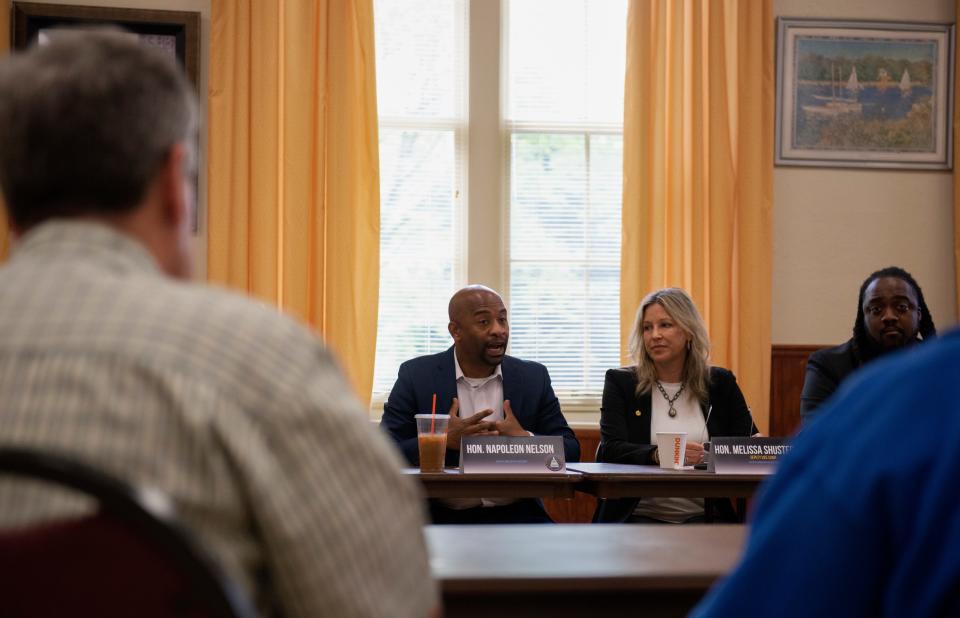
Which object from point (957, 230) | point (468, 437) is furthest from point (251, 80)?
point (957, 230)

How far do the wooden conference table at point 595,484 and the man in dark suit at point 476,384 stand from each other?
0.49 m

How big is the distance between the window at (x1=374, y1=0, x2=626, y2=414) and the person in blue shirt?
15.7 ft

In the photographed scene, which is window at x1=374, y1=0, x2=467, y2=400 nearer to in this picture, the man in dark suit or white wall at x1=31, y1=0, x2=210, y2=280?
white wall at x1=31, y1=0, x2=210, y2=280

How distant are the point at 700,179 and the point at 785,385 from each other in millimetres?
1196

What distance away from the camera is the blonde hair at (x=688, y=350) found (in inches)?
158

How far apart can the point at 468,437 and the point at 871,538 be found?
2691 mm

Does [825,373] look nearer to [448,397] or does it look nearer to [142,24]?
[448,397]

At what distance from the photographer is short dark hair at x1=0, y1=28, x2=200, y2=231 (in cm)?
95

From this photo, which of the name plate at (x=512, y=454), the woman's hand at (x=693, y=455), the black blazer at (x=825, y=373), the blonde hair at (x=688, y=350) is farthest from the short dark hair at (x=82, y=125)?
the black blazer at (x=825, y=373)

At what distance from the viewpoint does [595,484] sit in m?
3.29

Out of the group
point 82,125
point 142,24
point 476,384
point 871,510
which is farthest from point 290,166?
point 871,510

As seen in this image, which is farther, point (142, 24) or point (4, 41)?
point (142, 24)

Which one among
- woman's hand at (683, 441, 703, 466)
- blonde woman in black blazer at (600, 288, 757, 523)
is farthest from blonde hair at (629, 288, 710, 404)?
woman's hand at (683, 441, 703, 466)

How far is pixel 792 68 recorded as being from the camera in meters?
5.68
